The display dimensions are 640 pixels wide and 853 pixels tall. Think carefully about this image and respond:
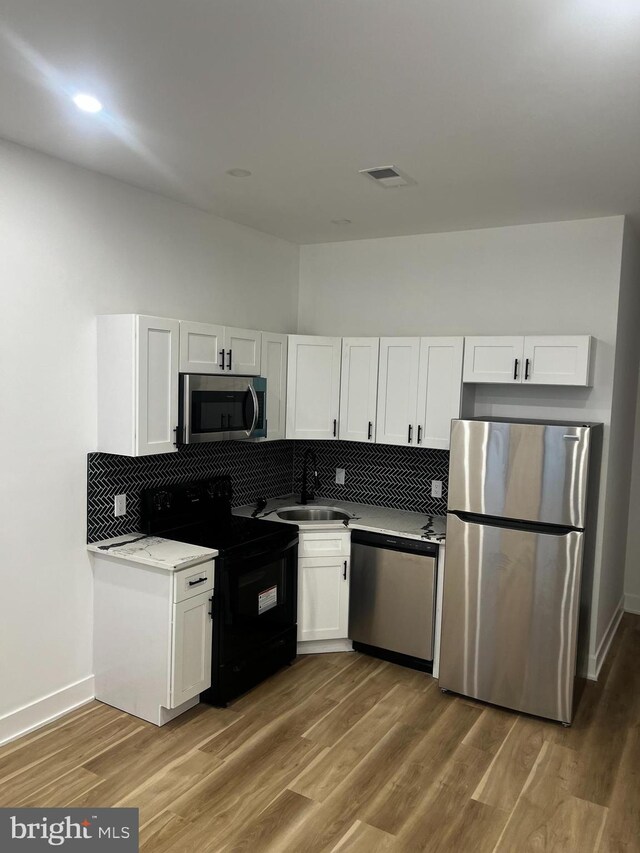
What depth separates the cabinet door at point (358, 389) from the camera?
438 cm

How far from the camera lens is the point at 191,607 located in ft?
10.9

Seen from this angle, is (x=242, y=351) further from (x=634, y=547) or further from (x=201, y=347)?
(x=634, y=547)

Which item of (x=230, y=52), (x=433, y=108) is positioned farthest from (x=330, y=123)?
(x=230, y=52)

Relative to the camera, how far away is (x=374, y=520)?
4258mm

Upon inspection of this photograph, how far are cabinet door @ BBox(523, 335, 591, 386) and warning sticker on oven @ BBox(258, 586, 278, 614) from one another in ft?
6.47

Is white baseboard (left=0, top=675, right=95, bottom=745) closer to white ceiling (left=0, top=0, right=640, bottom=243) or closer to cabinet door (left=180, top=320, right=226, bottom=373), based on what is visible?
cabinet door (left=180, top=320, right=226, bottom=373)

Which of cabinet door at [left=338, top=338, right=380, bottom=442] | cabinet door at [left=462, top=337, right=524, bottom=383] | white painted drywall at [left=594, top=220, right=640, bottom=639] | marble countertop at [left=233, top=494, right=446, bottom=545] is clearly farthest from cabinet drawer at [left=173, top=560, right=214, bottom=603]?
white painted drywall at [left=594, top=220, right=640, bottom=639]

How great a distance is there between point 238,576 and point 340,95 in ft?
7.97

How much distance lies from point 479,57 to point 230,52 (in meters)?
0.79

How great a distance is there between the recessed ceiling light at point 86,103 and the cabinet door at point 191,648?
226cm

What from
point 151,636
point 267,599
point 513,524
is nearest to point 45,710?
point 151,636

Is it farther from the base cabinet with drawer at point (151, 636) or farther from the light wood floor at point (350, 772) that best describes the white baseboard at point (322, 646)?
the base cabinet with drawer at point (151, 636)

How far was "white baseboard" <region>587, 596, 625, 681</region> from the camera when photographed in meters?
3.99

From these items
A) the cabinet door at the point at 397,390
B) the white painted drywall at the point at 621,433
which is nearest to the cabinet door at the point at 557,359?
the white painted drywall at the point at 621,433
